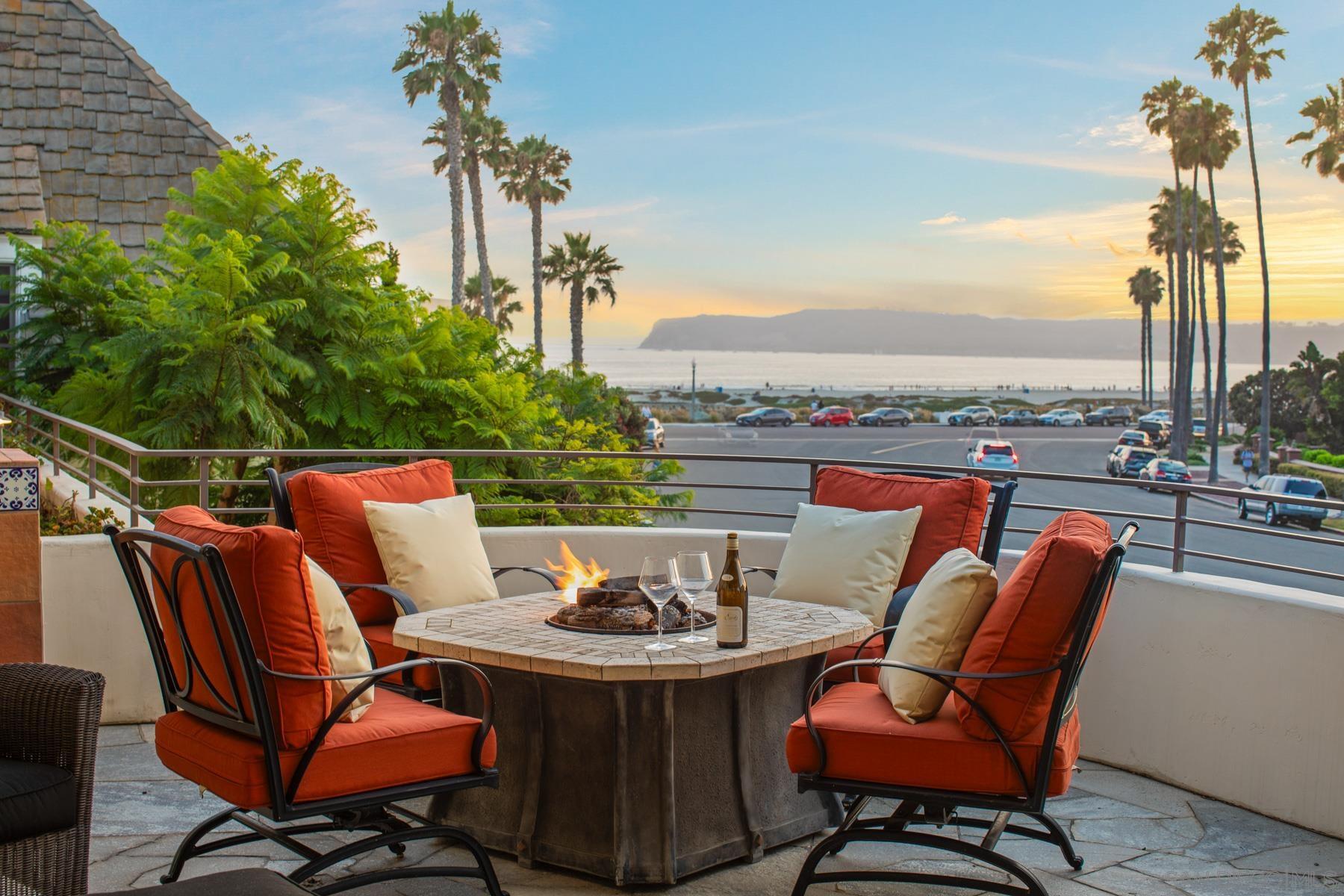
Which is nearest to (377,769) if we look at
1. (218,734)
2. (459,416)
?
(218,734)

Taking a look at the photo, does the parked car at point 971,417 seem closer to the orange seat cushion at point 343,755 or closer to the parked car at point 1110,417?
the parked car at point 1110,417

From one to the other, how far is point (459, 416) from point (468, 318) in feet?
6.04

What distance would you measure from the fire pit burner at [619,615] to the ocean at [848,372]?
101267 millimetres

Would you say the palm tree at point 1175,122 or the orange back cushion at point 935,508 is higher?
the palm tree at point 1175,122

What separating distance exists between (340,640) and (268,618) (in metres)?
0.38

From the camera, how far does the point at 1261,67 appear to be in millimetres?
41344

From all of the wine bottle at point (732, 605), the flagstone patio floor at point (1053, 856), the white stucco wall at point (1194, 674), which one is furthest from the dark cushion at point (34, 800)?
the white stucco wall at point (1194, 674)

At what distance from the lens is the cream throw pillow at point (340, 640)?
312 centimetres

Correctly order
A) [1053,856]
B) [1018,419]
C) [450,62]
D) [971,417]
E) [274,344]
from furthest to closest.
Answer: [1018,419] < [971,417] < [450,62] < [274,344] < [1053,856]

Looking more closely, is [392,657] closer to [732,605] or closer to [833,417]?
[732,605]

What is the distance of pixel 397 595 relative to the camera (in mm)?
4305

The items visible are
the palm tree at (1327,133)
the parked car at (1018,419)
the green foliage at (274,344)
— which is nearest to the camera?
the green foliage at (274,344)

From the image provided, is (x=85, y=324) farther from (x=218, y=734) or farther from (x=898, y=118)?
(x=898, y=118)

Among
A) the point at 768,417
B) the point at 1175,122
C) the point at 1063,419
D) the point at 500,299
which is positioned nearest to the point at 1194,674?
the point at 500,299
